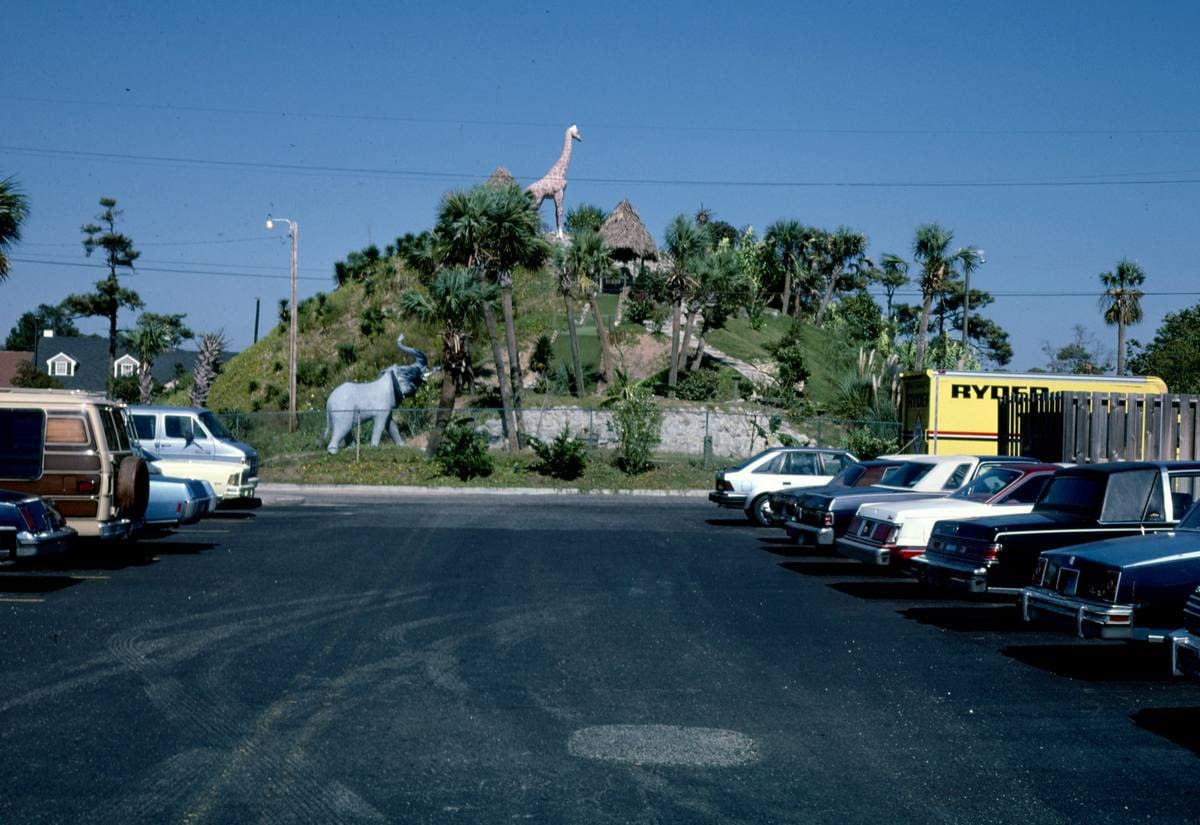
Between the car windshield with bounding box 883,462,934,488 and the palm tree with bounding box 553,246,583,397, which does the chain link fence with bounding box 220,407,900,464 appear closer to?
the palm tree with bounding box 553,246,583,397

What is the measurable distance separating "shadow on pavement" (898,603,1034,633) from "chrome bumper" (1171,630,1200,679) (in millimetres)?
3815

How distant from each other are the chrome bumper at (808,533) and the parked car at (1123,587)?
622 centimetres

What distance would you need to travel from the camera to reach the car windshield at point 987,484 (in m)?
15.0

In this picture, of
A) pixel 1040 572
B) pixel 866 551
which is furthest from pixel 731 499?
pixel 1040 572

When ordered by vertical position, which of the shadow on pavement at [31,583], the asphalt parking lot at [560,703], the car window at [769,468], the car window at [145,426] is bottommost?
the shadow on pavement at [31,583]

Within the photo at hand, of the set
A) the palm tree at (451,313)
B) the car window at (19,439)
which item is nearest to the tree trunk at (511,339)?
the palm tree at (451,313)

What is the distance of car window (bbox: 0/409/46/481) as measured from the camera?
49.6 ft

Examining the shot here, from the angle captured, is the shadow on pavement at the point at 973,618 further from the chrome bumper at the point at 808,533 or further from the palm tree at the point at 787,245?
the palm tree at the point at 787,245

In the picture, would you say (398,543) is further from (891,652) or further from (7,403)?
(891,652)

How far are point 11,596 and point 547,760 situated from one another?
28.2 ft

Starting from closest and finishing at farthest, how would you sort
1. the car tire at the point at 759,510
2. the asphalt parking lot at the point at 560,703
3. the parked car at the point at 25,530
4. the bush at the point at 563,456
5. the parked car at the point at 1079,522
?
the asphalt parking lot at the point at 560,703 → the parked car at the point at 1079,522 → the parked car at the point at 25,530 → the car tire at the point at 759,510 → the bush at the point at 563,456

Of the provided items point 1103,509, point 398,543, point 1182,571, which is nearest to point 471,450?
point 398,543

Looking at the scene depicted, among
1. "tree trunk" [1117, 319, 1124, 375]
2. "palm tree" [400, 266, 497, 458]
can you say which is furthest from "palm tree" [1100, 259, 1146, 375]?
"palm tree" [400, 266, 497, 458]

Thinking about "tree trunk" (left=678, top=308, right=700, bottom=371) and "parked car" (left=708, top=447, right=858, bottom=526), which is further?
"tree trunk" (left=678, top=308, right=700, bottom=371)
